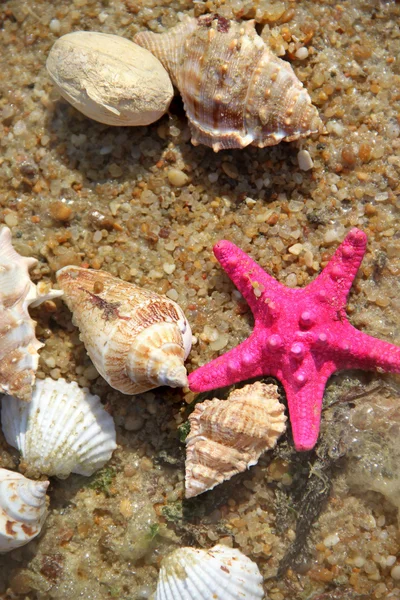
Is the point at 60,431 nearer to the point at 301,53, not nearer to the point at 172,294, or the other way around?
the point at 172,294

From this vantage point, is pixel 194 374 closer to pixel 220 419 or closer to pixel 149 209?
pixel 220 419

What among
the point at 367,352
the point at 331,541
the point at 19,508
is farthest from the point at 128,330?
the point at 331,541

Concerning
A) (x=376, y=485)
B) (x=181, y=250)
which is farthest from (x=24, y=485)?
(x=376, y=485)

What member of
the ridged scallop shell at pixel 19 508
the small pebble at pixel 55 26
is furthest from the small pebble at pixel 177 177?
the ridged scallop shell at pixel 19 508

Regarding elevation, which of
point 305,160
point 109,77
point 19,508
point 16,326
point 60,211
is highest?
point 109,77

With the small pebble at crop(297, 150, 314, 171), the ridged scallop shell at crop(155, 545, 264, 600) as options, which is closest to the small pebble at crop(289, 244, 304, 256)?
the small pebble at crop(297, 150, 314, 171)

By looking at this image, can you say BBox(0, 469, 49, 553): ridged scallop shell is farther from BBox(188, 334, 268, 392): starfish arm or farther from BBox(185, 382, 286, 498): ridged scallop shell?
BBox(188, 334, 268, 392): starfish arm
